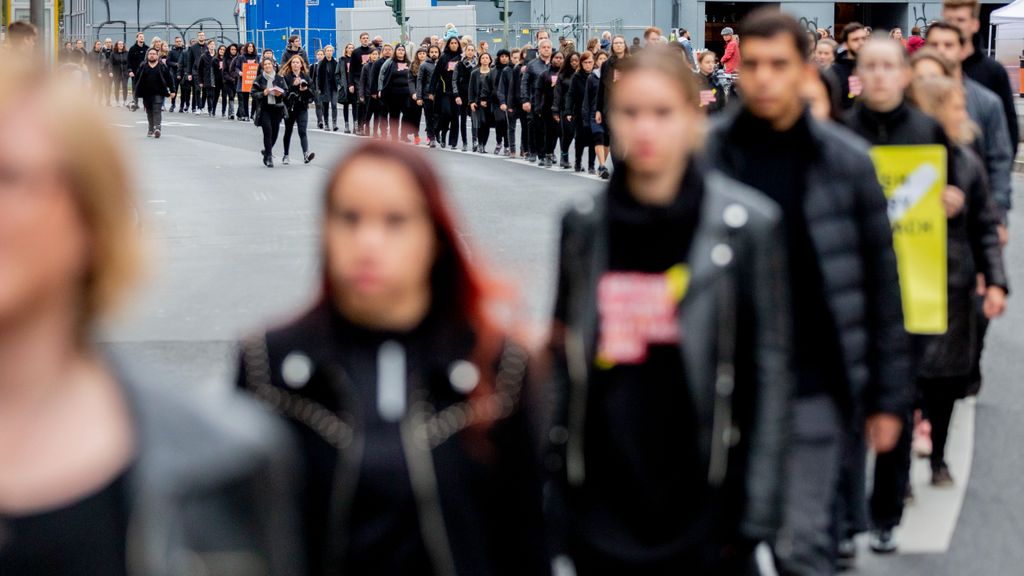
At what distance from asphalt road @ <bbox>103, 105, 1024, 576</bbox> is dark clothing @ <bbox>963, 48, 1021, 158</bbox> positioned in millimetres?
1489

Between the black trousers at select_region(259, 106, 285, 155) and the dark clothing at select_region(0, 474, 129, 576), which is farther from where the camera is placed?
the black trousers at select_region(259, 106, 285, 155)

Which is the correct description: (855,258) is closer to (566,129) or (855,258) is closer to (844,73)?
(844,73)

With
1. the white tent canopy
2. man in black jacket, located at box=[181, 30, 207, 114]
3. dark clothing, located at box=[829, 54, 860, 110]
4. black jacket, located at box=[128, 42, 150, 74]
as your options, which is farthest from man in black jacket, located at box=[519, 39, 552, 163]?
black jacket, located at box=[128, 42, 150, 74]

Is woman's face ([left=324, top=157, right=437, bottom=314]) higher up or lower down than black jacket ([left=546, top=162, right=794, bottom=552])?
higher up

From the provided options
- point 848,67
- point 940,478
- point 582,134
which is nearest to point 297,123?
point 582,134

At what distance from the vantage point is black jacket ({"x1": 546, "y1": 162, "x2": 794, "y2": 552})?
13.4 feet

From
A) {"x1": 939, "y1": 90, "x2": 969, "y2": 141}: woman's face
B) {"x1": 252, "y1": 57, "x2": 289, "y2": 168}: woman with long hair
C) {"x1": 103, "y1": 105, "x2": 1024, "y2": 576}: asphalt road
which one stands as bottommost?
{"x1": 103, "y1": 105, "x2": 1024, "y2": 576}: asphalt road

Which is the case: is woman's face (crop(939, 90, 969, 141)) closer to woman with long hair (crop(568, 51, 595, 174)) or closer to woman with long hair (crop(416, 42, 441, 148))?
woman with long hair (crop(568, 51, 595, 174))

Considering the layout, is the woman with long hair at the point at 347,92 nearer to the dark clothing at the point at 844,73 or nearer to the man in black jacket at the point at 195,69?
the man in black jacket at the point at 195,69

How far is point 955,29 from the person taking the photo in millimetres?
9172

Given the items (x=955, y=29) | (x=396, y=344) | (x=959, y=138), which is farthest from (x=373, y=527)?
(x=955, y=29)

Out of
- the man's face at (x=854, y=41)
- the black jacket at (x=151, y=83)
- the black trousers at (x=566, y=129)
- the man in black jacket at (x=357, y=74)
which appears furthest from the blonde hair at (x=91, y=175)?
the black jacket at (x=151, y=83)

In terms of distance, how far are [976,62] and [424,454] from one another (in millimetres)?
7611

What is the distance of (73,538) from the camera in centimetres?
180
